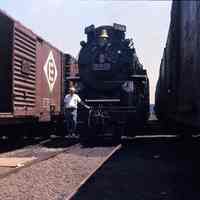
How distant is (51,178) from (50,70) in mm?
6027

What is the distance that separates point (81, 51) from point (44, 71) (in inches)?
64.2

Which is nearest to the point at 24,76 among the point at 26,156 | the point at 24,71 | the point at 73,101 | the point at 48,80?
the point at 24,71

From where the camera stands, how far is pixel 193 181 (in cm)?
594

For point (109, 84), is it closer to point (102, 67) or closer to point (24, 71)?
point (102, 67)

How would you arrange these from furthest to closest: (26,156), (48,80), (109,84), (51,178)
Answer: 1. (109,84)
2. (48,80)
3. (26,156)
4. (51,178)

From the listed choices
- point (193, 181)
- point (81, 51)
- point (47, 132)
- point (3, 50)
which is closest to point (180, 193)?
point (193, 181)

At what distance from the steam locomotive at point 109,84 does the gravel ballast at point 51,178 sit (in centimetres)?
225

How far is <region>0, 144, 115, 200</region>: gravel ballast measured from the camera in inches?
201

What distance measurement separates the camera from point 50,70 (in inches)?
464

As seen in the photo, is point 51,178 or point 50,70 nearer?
point 51,178

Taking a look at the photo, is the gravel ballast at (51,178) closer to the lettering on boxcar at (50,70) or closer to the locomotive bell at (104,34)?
the lettering on boxcar at (50,70)

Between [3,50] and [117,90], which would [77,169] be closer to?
[3,50]

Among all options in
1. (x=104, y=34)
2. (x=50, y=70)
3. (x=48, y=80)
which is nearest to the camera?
(x=48, y=80)

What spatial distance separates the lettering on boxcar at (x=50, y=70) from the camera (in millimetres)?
11430
